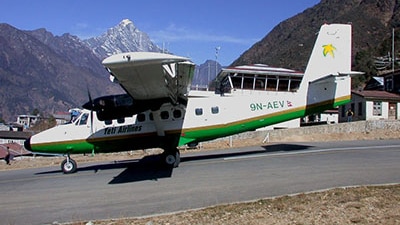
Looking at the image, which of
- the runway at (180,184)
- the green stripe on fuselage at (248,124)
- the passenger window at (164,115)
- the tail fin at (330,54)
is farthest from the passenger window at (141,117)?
the tail fin at (330,54)

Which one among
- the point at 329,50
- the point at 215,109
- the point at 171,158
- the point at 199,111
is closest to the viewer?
the point at 171,158

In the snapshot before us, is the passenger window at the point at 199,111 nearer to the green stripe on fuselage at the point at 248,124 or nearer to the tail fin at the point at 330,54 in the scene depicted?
the green stripe on fuselage at the point at 248,124

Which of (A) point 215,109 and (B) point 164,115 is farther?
(A) point 215,109

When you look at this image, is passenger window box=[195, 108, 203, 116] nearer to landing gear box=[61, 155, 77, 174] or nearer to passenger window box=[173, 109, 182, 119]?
passenger window box=[173, 109, 182, 119]

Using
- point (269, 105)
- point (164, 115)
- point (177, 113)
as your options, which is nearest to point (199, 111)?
point (177, 113)

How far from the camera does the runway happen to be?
10312 mm

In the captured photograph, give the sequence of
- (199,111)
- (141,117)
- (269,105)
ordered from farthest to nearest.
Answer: (269,105), (199,111), (141,117)

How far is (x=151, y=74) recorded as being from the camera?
12.7 meters

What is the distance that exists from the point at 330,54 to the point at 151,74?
1086cm

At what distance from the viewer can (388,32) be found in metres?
142

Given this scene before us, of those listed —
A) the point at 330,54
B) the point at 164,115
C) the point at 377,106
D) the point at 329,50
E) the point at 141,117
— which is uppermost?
the point at 329,50

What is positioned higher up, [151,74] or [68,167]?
[151,74]

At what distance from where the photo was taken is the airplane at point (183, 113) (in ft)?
55.8

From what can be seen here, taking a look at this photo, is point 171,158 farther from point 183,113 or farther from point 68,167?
point 68,167
